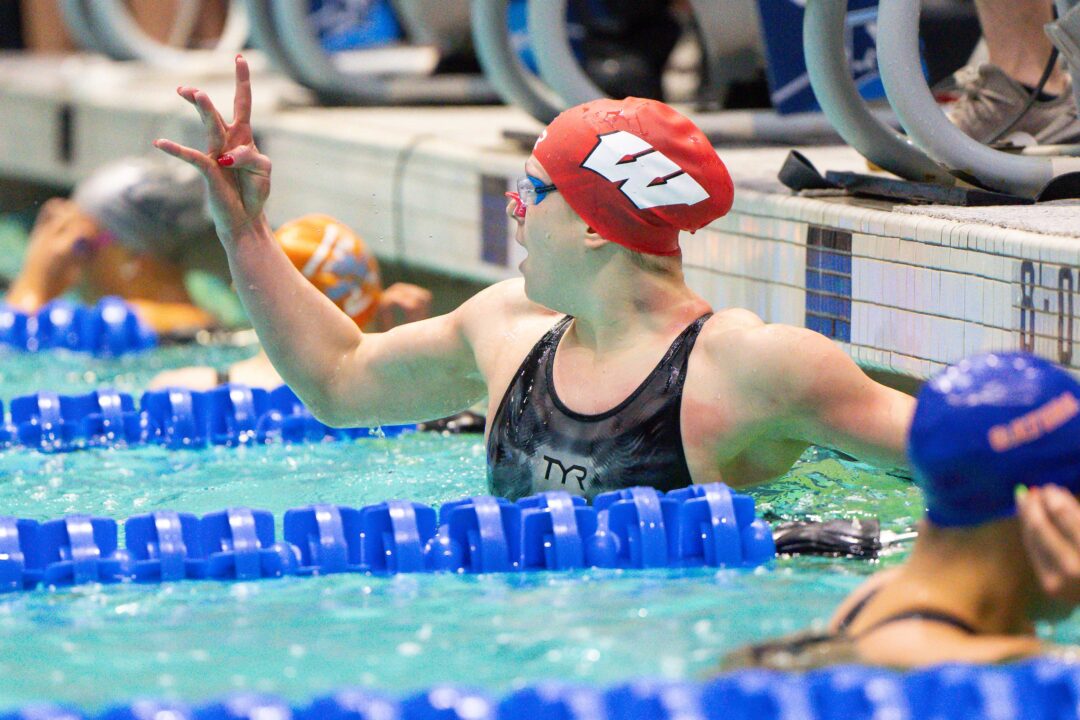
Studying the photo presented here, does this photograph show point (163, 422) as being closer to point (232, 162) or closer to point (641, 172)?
point (232, 162)

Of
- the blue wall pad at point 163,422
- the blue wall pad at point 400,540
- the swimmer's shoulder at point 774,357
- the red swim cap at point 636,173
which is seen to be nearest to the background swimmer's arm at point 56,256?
the blue wall pad at point 163,422

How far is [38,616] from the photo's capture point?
2928mm

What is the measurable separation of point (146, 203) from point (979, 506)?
19.1 feet

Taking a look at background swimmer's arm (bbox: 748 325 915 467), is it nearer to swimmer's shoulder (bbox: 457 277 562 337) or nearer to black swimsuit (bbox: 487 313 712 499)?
black swimsuit (bbox: 487 313 712 499)

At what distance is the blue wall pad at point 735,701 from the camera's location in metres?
2.08

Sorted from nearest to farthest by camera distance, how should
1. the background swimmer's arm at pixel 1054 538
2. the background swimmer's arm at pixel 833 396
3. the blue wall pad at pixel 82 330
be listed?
1. the background swimmer's arm at pixel 1054 538
2. the background swimmer's arm at pixel 833 396
3. the blue wall pad at pixel 82 330

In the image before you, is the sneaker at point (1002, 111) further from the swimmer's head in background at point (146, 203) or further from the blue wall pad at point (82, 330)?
the swimmer's head in background at point (146, 203)

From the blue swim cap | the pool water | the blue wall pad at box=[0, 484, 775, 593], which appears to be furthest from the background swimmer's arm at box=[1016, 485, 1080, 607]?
the blue wall pad at box=[0, 484, 775, 593]

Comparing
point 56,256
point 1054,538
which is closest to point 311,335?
point 1054,538

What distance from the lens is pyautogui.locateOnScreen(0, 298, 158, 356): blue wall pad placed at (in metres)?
6.69

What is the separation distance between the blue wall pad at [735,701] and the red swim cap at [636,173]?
3.88ft

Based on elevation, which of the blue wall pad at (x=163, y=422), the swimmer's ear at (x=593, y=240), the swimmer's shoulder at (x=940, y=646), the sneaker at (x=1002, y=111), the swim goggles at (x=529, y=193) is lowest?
the blue wall pad at (x=163, y=422)

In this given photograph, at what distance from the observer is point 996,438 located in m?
2.07

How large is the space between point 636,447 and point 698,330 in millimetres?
251
